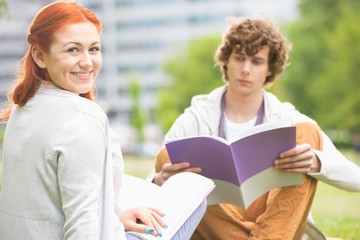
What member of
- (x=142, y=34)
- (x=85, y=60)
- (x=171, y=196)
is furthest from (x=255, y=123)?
(x=142, y=34)

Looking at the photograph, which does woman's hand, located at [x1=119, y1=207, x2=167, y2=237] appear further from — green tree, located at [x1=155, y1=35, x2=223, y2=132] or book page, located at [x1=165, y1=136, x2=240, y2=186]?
green tree, located at [x1=155, y1=35, x2=223, y2=132]

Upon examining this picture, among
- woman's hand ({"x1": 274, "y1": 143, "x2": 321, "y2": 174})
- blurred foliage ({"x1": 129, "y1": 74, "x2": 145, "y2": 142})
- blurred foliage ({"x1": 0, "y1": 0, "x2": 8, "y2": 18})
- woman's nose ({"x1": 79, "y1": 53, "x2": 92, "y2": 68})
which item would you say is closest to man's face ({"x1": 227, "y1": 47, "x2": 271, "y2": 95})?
woman's hand ({"x1": 274, "y1": 143, "x2": 321, "y2": 174})

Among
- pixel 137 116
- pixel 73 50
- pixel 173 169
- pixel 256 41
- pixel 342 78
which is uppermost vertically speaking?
pixel 73 50

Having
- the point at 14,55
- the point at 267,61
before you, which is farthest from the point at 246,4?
the point at 267,61

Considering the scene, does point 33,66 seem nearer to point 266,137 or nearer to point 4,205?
point 4,205

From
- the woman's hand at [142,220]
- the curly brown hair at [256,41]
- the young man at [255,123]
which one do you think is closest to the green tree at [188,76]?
the curly brown hair at [256,41]

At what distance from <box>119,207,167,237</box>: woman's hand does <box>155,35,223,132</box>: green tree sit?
3461cm

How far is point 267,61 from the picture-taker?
3717 mm

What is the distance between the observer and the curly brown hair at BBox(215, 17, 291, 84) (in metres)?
3.62

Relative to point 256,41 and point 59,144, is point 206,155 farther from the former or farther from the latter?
point 59,144

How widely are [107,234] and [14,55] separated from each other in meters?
63.0

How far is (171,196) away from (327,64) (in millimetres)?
29098

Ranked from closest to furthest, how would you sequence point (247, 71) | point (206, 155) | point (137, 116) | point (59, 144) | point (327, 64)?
1. point (59, 144)
2. point (206, 155)
3. point (247, 71)
4. point (327, 64)
5. point (137, 116)

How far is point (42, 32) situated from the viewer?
2314 mm
